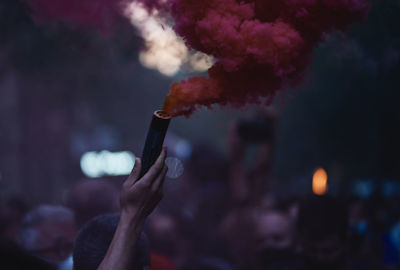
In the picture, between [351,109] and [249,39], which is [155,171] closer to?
[249,39]

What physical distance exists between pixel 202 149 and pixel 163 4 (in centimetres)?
367

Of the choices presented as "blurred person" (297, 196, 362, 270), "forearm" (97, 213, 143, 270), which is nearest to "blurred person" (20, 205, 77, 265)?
"forearm" (97, 213, 143, 270)

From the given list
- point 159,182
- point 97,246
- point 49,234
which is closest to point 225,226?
point 49,234

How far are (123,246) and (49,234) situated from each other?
182 centimetres

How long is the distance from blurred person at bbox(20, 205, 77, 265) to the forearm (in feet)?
5.38

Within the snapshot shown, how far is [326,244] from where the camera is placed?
307 centimetres

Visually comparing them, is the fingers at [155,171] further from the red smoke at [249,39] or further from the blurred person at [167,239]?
the blurred person at [167,239]

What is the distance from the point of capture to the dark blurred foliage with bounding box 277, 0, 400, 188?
3.89m

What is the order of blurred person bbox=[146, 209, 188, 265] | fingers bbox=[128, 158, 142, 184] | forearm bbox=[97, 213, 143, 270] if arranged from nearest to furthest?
forearm bbox=[97, 213, 143, 270], fingers bbox=[128, 158, 142, 184], blurred person bbox=[146, 209, 188, 265]

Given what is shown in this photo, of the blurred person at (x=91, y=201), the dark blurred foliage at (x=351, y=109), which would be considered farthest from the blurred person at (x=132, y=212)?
the blurred person at (x=91, y=201)

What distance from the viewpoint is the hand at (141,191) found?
5.23 ft

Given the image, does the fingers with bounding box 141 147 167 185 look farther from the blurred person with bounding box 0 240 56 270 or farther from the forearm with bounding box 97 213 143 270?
the blurred person with bounding box 0 240 56 270

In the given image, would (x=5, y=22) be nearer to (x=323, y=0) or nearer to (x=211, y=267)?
(x=211, y=267)

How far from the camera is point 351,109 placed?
26.8 feet
